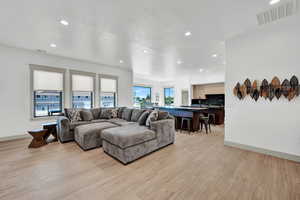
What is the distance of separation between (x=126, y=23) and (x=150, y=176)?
10.0 feet

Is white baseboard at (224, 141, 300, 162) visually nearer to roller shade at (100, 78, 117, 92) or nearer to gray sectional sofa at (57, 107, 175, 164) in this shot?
gray sectional sofa at (57, 107, 175, 164)

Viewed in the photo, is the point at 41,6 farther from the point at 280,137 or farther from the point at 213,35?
the point at 280,137

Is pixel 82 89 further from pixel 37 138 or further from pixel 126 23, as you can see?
pixel 126 23

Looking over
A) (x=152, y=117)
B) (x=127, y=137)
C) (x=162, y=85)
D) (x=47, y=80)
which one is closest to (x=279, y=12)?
(x=152, y=117)

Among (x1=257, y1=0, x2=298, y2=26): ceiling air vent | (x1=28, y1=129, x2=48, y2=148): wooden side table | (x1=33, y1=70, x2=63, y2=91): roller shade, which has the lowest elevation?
(x1=28, y1=129, x2=48, y2=148): wooden side table

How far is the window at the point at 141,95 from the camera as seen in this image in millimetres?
9930

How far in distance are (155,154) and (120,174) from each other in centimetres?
105

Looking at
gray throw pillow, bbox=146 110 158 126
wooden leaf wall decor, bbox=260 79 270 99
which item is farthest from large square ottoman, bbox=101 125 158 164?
wooden leaf wall decor, bbox=260 79 270 99

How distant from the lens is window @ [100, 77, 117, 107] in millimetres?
6285

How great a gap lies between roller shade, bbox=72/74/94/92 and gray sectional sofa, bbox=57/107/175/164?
56.5 inches

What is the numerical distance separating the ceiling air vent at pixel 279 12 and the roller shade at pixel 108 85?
5869 mm

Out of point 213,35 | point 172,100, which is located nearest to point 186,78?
point 172,100

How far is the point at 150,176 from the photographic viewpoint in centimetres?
218

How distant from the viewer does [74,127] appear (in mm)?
3918
